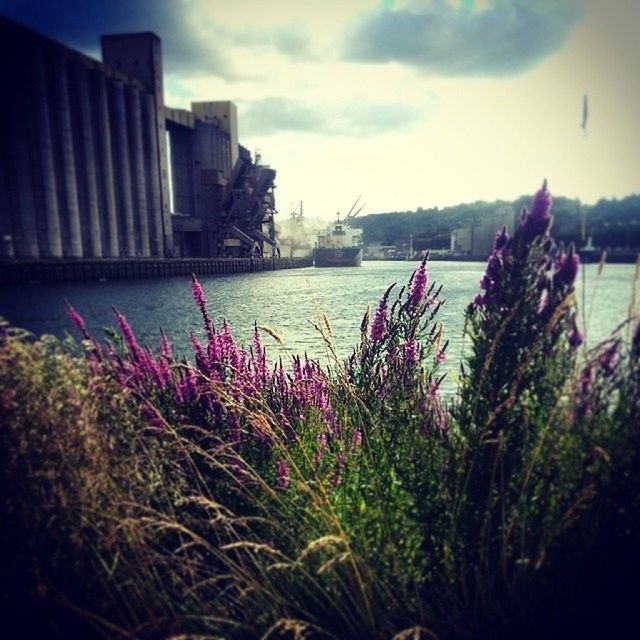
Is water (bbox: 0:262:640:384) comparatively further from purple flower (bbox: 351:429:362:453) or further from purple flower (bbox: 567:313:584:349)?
purple flower (bbox: 351:429:362:453)

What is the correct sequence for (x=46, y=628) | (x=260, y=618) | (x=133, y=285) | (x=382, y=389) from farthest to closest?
(x=133, y=285) < (x=382, y=389) < (x=46, y=628) < (x=260, y=618)

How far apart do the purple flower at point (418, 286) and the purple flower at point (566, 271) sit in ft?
4.18

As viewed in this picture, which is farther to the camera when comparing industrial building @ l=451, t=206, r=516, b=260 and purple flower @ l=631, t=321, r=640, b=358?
industrial building @ l=451, t=206, r=516, b=260

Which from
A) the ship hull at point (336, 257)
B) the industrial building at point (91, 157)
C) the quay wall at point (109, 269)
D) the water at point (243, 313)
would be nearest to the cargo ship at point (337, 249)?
the ship hull at point (336, 257)

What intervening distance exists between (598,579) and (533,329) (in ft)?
4.82

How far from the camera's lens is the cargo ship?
300ft

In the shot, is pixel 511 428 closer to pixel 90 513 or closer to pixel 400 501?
pixel 400 501

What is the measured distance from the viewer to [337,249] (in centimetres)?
9444

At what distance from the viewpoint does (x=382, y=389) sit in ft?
13.1

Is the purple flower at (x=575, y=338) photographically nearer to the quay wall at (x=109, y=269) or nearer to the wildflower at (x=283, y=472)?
the wildflower at (x=283, y=472)

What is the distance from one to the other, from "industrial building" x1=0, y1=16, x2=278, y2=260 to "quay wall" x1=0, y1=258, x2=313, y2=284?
3765 mm

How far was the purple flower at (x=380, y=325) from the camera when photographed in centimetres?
416

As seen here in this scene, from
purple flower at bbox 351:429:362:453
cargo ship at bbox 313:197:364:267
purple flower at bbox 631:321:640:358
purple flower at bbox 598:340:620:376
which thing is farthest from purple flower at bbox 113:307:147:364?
cargo ship at bbox 313:197:364:267

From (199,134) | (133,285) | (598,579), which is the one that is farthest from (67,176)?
(598,579)
